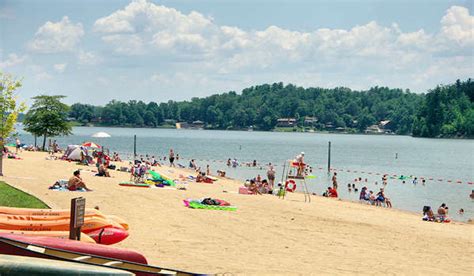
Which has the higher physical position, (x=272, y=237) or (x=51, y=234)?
(x=51, y=234)

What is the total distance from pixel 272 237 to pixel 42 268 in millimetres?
10714

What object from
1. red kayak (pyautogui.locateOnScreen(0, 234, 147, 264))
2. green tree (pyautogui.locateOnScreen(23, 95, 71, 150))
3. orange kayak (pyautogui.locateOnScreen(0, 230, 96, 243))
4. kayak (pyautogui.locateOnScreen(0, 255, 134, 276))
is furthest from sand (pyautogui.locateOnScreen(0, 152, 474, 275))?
green tree (pyautogui.locateOnScreen(23, 95, 71, 150))

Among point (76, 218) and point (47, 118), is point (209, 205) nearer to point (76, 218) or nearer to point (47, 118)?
point (76, 218)

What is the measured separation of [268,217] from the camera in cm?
2064

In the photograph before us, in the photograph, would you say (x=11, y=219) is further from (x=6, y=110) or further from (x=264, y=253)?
(x=6, y=110)

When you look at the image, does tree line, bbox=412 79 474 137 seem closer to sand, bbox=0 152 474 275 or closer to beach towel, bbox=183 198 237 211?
sand, bbox=0 152 474 275

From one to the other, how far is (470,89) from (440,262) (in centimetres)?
18563

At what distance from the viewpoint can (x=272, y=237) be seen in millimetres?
17000

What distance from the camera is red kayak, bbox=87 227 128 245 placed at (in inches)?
511

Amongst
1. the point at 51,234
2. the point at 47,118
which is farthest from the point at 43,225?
the point at 47,118

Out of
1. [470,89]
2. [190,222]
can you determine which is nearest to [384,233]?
[190,222]

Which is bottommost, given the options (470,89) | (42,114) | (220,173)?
(220,173)

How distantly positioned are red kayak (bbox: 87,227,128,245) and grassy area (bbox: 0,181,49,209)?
3.97m

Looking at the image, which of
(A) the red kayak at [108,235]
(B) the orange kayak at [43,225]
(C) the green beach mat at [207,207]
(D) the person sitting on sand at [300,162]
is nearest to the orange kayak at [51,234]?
(B) the orange kayak at [43,225]
